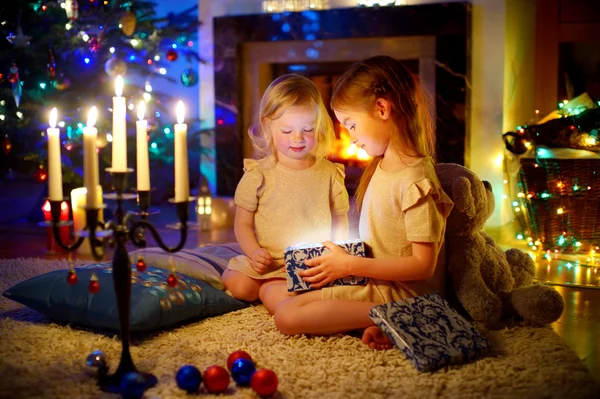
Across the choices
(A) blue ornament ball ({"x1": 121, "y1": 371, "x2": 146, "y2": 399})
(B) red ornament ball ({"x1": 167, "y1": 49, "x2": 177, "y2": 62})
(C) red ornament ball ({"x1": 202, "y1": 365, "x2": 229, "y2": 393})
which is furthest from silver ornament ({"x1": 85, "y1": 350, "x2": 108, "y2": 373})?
(B) red ornament ball ({"x1": 167, "y1": 49, "x2": 177, "y2": 62})

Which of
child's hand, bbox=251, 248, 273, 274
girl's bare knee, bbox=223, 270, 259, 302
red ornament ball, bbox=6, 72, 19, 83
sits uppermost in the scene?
red ornament ball, bbox=6, 72, 19, 83

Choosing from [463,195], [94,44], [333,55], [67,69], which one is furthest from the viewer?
[333,55]

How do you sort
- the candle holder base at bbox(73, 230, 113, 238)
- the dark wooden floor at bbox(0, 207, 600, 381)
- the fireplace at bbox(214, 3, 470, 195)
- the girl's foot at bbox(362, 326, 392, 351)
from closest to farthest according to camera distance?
the candle holder base at bbox(73, 230, 113, 238)
the girl's foot at bbox(362, 326, 392, 351)
the dark wooden floor at bbox(0, 207, 600, 381)
the fireplace at bbox(214, 3, 470, 195)

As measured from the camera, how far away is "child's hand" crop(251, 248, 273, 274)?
207 centimetres

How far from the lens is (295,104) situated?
2043 mm

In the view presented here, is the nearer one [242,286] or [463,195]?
[463,195]

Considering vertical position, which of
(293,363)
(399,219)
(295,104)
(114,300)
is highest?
(295,104)

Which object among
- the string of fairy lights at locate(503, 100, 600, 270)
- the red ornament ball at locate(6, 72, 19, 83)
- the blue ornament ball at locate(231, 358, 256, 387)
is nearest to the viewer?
the blue ornament ball at locate(231, 358, 256, 387)

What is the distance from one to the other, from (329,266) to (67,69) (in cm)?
231

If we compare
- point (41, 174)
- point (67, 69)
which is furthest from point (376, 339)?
point (67, 69)

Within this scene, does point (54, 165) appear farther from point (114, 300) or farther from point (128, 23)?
point (128, 23)

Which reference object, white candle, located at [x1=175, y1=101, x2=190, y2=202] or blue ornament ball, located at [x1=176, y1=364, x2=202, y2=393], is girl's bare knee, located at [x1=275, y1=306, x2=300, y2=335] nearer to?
blue ornament ball, located at [x1=176, y1=364, x2=202, y2=393]

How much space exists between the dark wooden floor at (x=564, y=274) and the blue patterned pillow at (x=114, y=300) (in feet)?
0.91

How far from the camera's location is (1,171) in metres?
3.71
